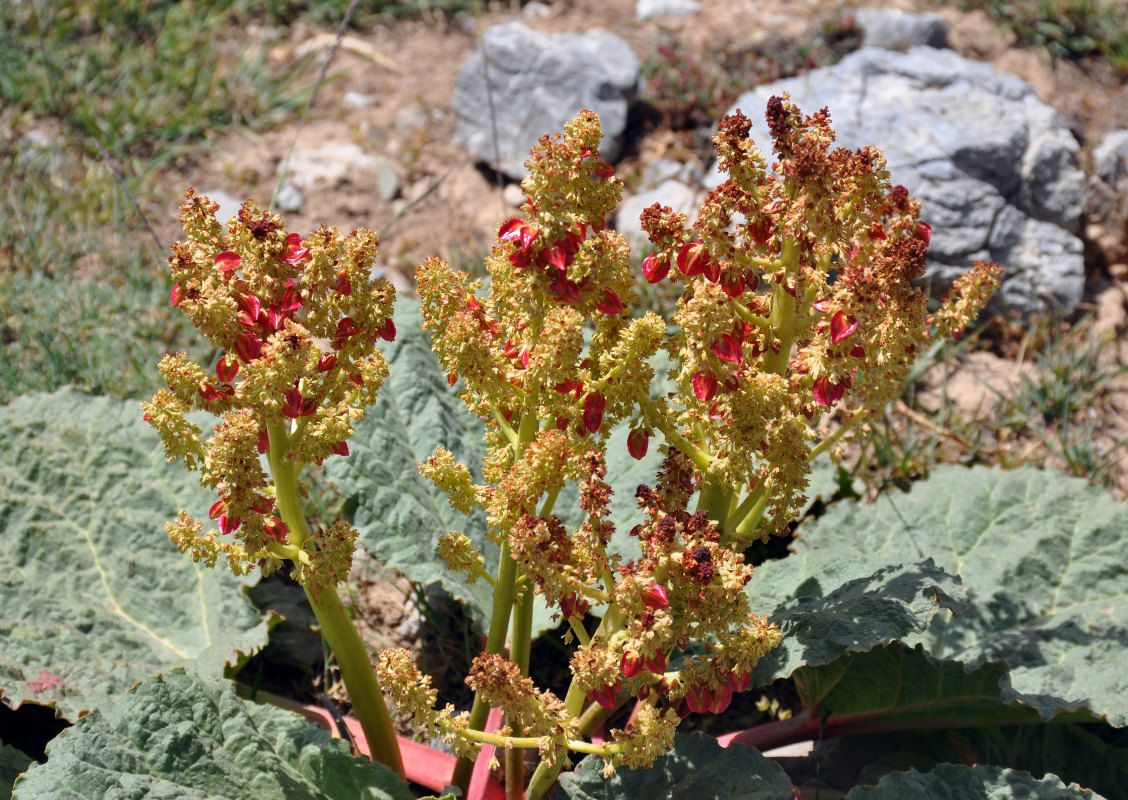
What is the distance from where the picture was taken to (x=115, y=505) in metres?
2.94

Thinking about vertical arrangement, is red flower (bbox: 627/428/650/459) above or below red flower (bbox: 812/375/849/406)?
below

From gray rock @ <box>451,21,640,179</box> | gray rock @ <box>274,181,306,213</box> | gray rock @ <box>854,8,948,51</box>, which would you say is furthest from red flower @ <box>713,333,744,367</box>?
gray rock @ <box>854,8,948,51</box>

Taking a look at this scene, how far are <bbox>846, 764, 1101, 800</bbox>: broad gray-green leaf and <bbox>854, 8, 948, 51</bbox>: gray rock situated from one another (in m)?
4.02

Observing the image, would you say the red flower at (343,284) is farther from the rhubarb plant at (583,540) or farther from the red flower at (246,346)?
the red flower at (246,346)

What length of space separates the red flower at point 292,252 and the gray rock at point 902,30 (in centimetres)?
419

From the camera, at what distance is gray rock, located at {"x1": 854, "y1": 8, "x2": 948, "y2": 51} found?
5219 millimetres

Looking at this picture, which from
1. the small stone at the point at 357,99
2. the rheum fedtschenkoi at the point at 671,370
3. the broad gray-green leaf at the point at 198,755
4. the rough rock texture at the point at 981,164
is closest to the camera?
the rheum fedtschenkoi at the point at 671,370

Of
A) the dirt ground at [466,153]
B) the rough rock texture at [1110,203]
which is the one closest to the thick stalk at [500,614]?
the dirt ground at [466,153]

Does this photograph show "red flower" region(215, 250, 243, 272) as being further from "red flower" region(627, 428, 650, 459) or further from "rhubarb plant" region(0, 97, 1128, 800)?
"red flower" region(627, 428, 650, 459)

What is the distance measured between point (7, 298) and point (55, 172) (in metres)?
0.97

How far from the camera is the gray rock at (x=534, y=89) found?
16.5 ft

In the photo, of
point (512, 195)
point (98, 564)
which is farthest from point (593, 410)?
point (512, 195)

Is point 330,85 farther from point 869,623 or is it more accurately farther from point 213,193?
point 869,623

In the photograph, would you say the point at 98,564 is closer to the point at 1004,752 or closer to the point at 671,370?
the point at 671,370
